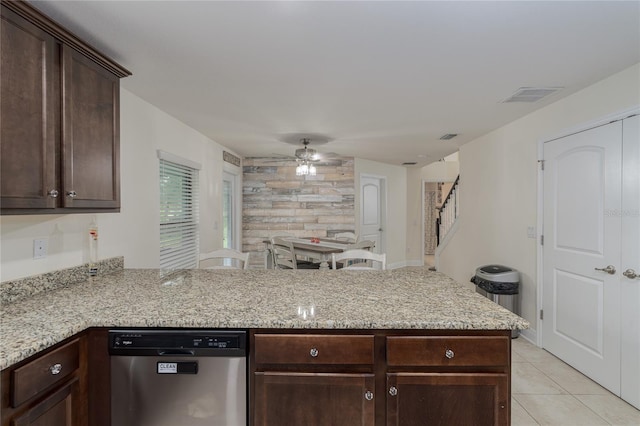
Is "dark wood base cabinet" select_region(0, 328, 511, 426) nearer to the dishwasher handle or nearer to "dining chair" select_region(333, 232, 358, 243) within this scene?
the dishwasher handle

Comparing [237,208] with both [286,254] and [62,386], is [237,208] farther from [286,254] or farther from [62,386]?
[62,386]

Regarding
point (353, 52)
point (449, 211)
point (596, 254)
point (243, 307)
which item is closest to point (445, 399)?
point (243, 307)

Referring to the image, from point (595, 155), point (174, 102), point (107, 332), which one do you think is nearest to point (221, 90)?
point (174, 102)

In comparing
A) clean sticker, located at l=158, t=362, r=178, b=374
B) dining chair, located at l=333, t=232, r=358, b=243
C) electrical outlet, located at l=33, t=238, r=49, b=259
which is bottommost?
clean sticker, located at l=158, t=362, r=178, b=374

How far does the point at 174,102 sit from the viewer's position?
9.40ft

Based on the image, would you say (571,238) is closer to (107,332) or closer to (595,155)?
(595,155)

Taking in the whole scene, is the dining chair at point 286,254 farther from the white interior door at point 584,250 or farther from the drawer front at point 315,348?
the white interior door at point 584,250

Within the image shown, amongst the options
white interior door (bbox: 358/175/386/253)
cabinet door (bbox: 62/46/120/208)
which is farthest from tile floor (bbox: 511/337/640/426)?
white interior door (bbox: 358/175/386/253)

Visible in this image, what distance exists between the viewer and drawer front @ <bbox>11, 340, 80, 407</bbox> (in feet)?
3.55

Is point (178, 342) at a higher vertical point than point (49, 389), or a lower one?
higher

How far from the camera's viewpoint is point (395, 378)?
1.39 metres

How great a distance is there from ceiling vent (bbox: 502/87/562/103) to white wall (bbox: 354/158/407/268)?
3754mm

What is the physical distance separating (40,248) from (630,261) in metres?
3.80

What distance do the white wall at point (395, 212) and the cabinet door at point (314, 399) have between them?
216 inches
